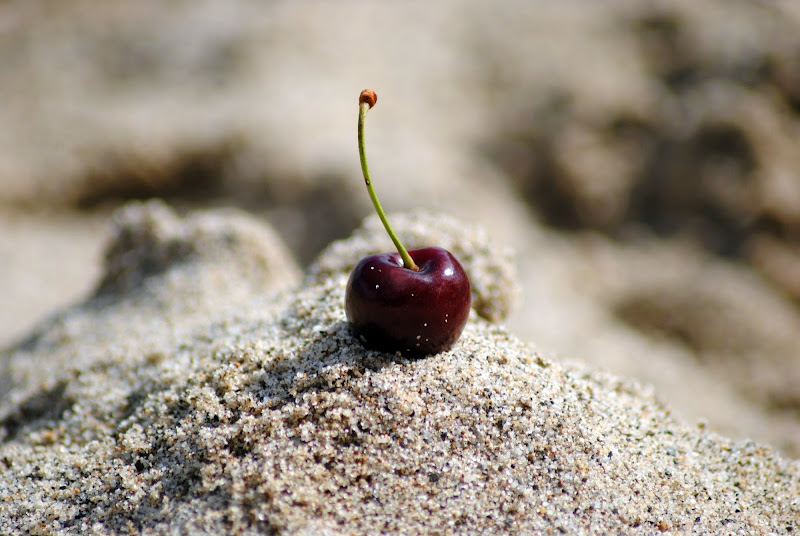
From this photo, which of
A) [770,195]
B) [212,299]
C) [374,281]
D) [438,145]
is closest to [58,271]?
[212,299]

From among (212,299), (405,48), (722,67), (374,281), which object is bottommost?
(212,299)

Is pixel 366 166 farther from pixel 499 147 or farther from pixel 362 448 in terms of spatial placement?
pixel 499 147

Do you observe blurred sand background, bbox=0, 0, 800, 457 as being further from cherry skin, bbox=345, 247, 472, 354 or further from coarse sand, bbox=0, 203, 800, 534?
cherry skin, bbox=345, 247, 472, 354

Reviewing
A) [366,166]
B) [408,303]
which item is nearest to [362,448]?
[408,303]

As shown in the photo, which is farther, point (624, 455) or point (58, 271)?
point (58, 271)

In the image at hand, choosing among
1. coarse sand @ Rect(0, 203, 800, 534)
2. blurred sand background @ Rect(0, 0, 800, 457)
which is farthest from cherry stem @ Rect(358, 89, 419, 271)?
blurred sand background @ Rect(0, 0, 800, 457)

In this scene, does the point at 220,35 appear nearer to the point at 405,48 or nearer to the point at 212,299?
the point at 405,48
